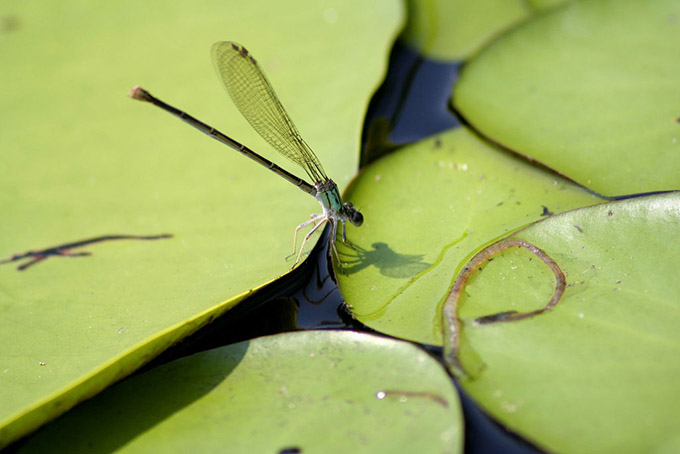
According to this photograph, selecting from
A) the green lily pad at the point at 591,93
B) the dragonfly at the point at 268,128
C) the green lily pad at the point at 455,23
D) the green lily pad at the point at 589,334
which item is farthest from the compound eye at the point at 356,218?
the green lily pad at the point at 455,23

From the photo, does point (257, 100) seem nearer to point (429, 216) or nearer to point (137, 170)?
point (137, 170)

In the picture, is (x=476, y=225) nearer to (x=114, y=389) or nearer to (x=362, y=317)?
(x=362, y=317)

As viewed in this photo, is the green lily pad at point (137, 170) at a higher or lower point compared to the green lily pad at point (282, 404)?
Result: higher

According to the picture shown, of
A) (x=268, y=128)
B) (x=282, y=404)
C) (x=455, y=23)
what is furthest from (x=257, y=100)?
(x=282, y=404)

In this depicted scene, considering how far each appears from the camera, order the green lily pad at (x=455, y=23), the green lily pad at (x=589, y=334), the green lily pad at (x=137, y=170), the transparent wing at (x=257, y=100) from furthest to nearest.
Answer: the green lily pad at (x=455, y=23) < the transparent wing at (x=257, y=100) < the green lily pad at (x=137, y=170) < the green lily pad at (x=589, y=334)

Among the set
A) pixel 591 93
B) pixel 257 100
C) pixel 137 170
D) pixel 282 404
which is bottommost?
pixel 282 404

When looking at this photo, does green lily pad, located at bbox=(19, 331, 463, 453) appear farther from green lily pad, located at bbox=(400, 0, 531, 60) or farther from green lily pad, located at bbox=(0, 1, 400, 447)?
green lily pad, located at bbox=(400, 0, 531, 60)

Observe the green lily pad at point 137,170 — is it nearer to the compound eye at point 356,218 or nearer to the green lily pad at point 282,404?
the green lily pad at point 282,404
